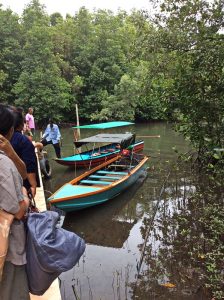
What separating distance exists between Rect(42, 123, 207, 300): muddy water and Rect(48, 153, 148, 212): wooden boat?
367 millimetres

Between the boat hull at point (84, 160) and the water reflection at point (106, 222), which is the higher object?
the boat hull at point (84, 160)

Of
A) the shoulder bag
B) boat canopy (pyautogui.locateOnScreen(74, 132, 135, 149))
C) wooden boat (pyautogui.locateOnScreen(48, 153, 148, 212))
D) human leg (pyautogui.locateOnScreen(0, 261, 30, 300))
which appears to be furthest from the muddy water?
the shoulder bag

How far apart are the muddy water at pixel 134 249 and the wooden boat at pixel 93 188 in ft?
1.20

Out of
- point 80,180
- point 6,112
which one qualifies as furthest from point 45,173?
point 6,112

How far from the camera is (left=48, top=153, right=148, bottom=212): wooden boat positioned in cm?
654

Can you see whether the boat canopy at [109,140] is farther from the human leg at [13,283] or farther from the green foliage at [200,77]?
the human leg at [13,283]

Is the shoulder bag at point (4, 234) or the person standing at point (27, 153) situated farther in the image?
the person standing at point (27, 153)

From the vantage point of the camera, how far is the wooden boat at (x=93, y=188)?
257 inches

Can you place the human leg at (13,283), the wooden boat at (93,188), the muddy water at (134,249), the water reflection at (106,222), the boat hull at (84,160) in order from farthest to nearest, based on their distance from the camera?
1. the boat hull at (84,160)
2. the wooden boat at (93,188)
3. the water reflection at (106,222)
4. the muddy water at (134,249)
5. the human leg at (13,283)

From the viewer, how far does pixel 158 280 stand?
4.59 meters

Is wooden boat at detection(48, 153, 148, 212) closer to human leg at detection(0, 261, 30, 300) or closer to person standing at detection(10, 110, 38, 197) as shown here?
person standing at detection(10, 110, 38, 197)

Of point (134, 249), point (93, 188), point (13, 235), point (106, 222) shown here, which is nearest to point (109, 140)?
point (93, 188)

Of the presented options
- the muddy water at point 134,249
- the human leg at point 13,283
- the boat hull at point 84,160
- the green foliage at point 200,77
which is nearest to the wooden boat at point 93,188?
the muddy water at point 134,249

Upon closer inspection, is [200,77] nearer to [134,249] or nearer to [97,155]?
[134,249]
